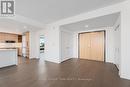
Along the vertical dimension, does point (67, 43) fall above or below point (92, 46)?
above

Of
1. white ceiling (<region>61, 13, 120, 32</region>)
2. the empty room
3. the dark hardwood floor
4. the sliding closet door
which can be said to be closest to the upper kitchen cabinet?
the empty room

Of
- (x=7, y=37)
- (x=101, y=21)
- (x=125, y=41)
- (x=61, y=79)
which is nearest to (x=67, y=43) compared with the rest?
(x=101, y=21)

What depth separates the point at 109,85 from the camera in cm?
234

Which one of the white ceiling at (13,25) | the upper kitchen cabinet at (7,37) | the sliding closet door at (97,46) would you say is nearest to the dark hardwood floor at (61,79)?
the sliding closet door at (97,46)

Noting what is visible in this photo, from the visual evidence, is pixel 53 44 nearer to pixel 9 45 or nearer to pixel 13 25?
pixel 13 25

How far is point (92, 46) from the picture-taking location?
6102 millimetres

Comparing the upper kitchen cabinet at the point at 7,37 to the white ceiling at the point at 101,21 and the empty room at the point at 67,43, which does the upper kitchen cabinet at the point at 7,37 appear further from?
the white ceiling at the point at 101,21

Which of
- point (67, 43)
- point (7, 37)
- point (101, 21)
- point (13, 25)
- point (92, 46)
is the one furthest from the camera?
point (7, 37)

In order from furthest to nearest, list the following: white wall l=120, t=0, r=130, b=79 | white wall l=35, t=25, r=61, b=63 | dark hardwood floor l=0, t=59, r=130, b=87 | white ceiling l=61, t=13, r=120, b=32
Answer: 1. white wall l=35, t=25, r=61, b=63
2. white ceiling l=61, t=13, r=120, b=32
3. white wall l=120, t=0, r=130, b=79
4. dark hardwood floor l=0, t=59, r=130, b=87

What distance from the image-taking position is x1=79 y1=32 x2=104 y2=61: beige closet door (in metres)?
5.73

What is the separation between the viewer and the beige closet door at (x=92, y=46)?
5.73m

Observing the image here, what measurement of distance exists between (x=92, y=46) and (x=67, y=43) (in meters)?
1.90

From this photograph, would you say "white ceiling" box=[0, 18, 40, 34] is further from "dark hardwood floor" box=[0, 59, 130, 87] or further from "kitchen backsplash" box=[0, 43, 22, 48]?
"kitchen backsplash" box=[0, 43, 22, 48]

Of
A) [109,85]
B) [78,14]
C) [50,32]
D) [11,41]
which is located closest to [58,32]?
[50,32]
